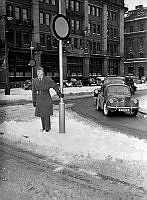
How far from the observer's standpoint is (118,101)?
544 inches

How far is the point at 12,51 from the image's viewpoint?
4225 cm

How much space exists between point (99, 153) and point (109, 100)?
23.8 feet

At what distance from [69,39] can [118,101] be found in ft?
127

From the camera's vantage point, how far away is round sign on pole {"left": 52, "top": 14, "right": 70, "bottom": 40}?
27.2ft

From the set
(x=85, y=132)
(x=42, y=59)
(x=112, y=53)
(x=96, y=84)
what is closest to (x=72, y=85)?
(x=96, y=84)

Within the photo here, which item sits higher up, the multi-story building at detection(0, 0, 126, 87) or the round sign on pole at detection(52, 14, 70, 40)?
the multi-story building at detection(0, 0, 126, 87)

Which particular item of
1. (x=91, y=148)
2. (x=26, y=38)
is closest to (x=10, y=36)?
(x=26, y=38)

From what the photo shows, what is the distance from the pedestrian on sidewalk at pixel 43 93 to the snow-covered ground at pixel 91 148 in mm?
570

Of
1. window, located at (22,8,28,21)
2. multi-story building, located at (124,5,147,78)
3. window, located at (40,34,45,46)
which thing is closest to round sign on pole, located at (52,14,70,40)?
multi-story building, located at (124,5,147,78)

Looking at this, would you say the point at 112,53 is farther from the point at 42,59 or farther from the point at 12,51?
the point at 12,51

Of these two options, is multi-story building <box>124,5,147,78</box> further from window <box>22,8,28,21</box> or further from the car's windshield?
window <box>22,8,28,21</box>

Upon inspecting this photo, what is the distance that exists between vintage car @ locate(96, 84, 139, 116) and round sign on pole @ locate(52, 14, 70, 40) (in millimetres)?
5916

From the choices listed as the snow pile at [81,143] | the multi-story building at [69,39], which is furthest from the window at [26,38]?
the snow pile at [81,143]

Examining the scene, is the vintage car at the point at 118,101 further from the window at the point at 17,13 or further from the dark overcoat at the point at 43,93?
the window at the point at 17,13
